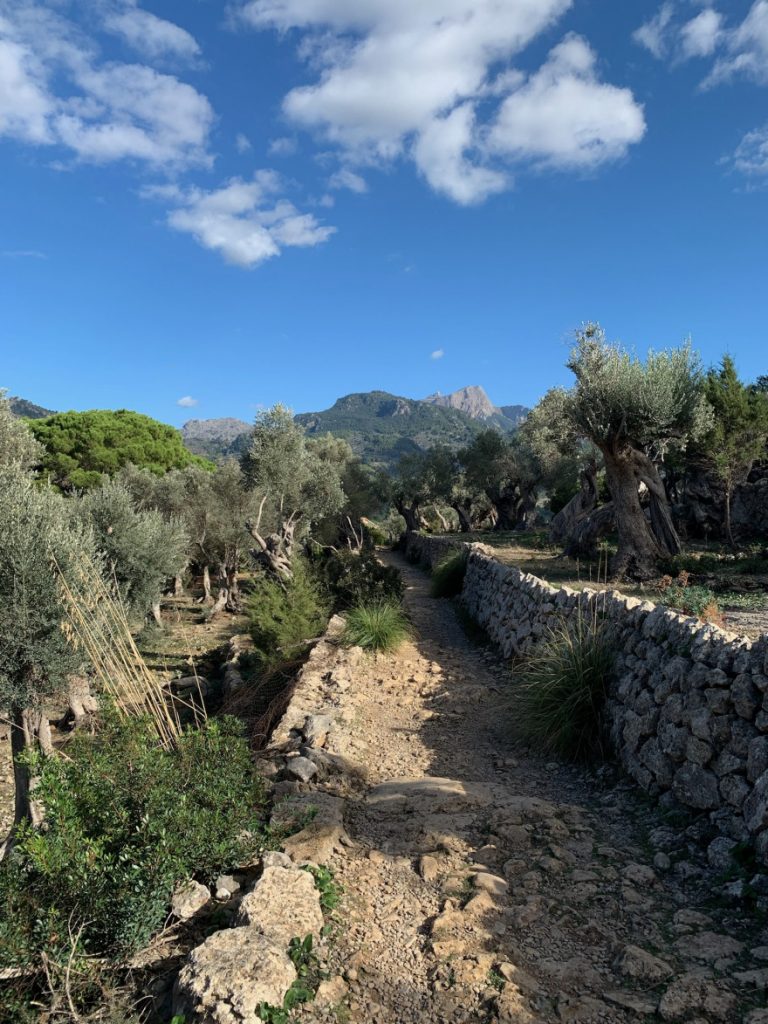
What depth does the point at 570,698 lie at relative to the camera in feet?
22.0

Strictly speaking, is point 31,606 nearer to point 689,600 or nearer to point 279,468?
point 689,600

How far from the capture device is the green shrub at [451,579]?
1834 centimetres

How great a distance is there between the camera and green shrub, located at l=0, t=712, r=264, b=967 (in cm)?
313

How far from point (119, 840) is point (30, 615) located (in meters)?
4.43

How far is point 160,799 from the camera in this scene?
3695 mm

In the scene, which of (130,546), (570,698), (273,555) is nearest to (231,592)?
(273,555)

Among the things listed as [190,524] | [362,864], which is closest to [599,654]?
[362,864]

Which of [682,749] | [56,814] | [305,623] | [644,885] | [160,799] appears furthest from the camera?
[305,623]

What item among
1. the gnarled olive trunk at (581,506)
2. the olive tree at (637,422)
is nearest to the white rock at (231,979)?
the olive tree at (637,422)

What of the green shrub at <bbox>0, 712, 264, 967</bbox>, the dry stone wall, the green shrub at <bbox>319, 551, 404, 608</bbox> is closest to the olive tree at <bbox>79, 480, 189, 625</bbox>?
the green shrub at <bbox>319, 551, 404, 608</bbox>

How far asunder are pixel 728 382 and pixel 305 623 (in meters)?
17.3

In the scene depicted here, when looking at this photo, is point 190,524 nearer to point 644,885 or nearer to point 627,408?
point 627,408

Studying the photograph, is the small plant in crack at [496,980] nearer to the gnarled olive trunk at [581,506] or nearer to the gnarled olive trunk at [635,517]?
the gnarled olive trunk at [635,517]

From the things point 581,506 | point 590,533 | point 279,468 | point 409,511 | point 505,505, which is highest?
point 279,468
